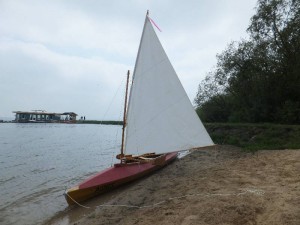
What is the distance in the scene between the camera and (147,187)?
11617 millimetres

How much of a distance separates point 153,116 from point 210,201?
531 cm

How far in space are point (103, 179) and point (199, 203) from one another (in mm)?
5210

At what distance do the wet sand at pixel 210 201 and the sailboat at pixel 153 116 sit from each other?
46.7 inches

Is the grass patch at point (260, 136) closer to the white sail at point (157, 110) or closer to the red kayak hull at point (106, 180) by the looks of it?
the white sail at point (157, 110)

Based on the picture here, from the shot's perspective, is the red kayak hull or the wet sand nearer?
the wet sand

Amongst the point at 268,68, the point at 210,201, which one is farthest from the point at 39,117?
the point at 210,201

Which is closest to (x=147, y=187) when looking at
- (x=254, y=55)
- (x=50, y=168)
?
(x=50, y=168)

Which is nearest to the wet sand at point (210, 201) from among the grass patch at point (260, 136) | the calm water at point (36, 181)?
the calm water at point (36, 181)

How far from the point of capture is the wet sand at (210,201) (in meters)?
6.23

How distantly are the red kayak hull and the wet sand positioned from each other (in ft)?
0.96

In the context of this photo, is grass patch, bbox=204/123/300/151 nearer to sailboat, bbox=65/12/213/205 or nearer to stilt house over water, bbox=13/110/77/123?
sailboat, bbox=65/12/213/205

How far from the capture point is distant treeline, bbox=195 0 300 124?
87.0 ft

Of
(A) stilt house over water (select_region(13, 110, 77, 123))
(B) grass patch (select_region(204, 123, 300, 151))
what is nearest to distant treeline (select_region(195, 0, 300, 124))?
(B) grass patch (select_region(204, 123, 300, 151))

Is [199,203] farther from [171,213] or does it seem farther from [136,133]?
[136,133]
